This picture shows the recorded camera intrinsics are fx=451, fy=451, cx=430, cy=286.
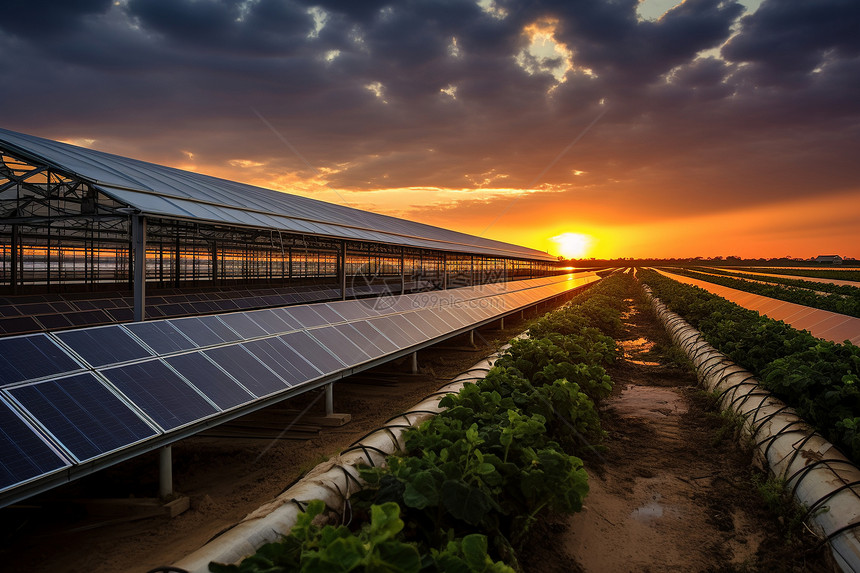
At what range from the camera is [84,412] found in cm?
535

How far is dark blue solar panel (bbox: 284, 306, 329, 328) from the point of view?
11055mm

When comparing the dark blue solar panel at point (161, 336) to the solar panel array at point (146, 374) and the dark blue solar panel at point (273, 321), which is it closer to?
the solar panel array at point (146, 374)

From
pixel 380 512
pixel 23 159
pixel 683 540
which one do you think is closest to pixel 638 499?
pixel 683 540

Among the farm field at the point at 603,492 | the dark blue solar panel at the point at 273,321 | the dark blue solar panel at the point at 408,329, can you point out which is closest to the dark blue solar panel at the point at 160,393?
the dark blue solar panel at the point at 273,321

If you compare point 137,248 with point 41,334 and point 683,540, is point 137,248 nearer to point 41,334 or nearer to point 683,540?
point 41,334

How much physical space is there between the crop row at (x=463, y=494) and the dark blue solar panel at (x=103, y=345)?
450 centimetres

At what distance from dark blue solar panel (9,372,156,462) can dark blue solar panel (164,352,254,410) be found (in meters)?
1.22

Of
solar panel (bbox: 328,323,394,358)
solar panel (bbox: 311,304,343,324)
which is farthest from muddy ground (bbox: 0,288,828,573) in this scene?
solar panel (bbox: 311,304,343,324)

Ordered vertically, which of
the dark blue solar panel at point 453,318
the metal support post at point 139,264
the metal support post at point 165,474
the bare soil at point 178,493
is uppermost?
the metal support post at point 139,264

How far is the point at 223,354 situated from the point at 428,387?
617 centimetres

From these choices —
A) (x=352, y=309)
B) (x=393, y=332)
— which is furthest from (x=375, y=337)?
(x=352, y=309)

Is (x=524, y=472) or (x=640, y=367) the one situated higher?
(x=524, y=472)

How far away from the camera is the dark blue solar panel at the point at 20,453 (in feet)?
14.0

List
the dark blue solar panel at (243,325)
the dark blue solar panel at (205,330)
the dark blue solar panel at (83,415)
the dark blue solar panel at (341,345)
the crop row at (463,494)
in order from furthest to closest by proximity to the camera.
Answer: the dark blue solar panel at (341,345) < the dark blue solar panel at (243,325) < the dark blue solar panel at (205,330) < the dark blue solar panel at (83,415) < the crop row at (463,494)
